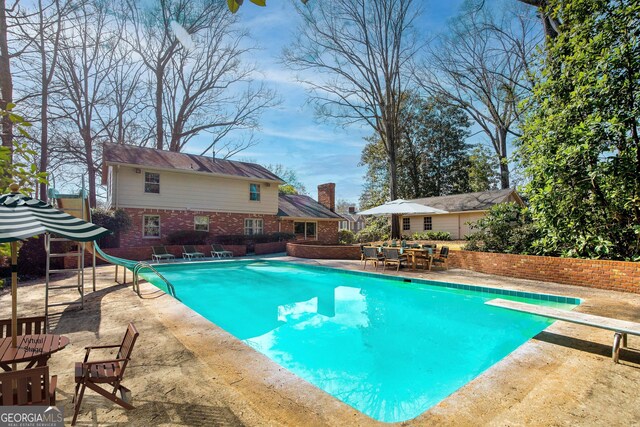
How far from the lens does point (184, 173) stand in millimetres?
19125

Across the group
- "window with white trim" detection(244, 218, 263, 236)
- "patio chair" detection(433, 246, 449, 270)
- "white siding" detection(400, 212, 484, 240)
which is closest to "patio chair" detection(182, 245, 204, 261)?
"window with white trim" detection(244, 218, 263, 236)

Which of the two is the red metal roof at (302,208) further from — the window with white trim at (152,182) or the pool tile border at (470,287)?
the pool tile border at (470,287)

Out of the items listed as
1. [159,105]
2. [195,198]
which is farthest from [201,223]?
[159,105]

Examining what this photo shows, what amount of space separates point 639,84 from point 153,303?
13.2 meters

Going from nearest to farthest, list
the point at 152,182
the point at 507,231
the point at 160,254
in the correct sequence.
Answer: the point at 507,231 → the point at 160,254 → the point at 152,182

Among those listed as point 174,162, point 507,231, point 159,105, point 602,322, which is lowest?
point 602,322

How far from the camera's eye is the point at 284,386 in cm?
326

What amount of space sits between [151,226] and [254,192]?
280 inches

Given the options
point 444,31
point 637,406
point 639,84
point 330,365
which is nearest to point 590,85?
point 639,84

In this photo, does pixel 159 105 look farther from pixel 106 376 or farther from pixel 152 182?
pixel 106 376

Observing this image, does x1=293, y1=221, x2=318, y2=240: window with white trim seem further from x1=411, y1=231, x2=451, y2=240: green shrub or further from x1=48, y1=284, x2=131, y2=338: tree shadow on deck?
x1=48, y1=284, x2=131, y2=338: tree shadow on deck

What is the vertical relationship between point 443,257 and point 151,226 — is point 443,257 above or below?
below

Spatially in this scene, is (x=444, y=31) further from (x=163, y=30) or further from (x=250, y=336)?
(x=250, y=336)

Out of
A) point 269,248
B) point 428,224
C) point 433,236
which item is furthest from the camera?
point 428,224
